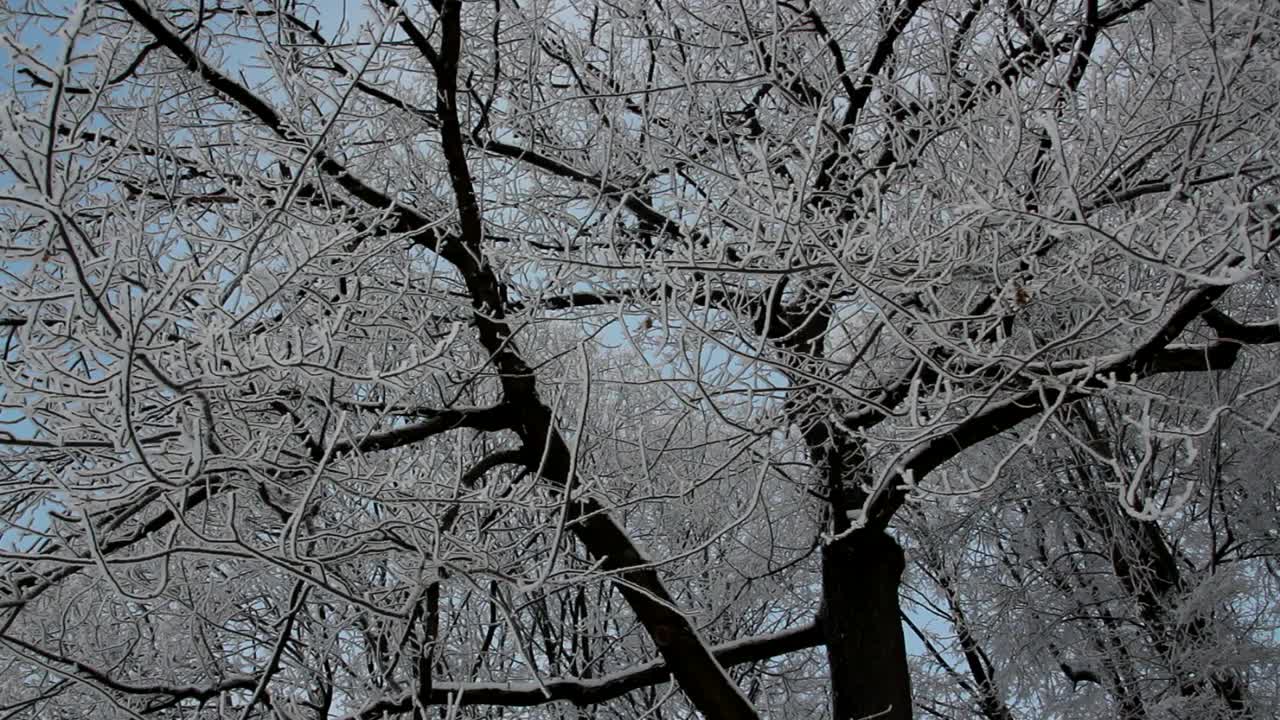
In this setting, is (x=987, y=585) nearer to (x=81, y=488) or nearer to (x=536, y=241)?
(x=536, y=241)

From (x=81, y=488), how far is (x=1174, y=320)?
137 inches

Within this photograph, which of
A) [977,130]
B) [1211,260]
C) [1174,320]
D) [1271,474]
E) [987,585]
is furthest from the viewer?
[987,585]

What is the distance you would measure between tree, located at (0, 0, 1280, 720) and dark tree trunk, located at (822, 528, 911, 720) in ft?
0.07

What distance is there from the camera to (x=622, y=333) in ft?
11.7

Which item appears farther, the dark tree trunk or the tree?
the dark tree trunk

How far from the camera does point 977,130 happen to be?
4.30 meters

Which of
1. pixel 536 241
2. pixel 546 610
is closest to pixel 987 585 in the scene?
pixel 546 610

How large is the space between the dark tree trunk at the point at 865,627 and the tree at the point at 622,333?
0.07ft

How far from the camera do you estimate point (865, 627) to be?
5.39 metres

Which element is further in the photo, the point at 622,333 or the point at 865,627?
the point at 865,627

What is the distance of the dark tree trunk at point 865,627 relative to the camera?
17.3 ft

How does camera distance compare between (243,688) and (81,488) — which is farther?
(243,688)

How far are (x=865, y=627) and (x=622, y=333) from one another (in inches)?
102

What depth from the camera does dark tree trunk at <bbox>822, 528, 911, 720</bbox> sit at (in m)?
5.27
